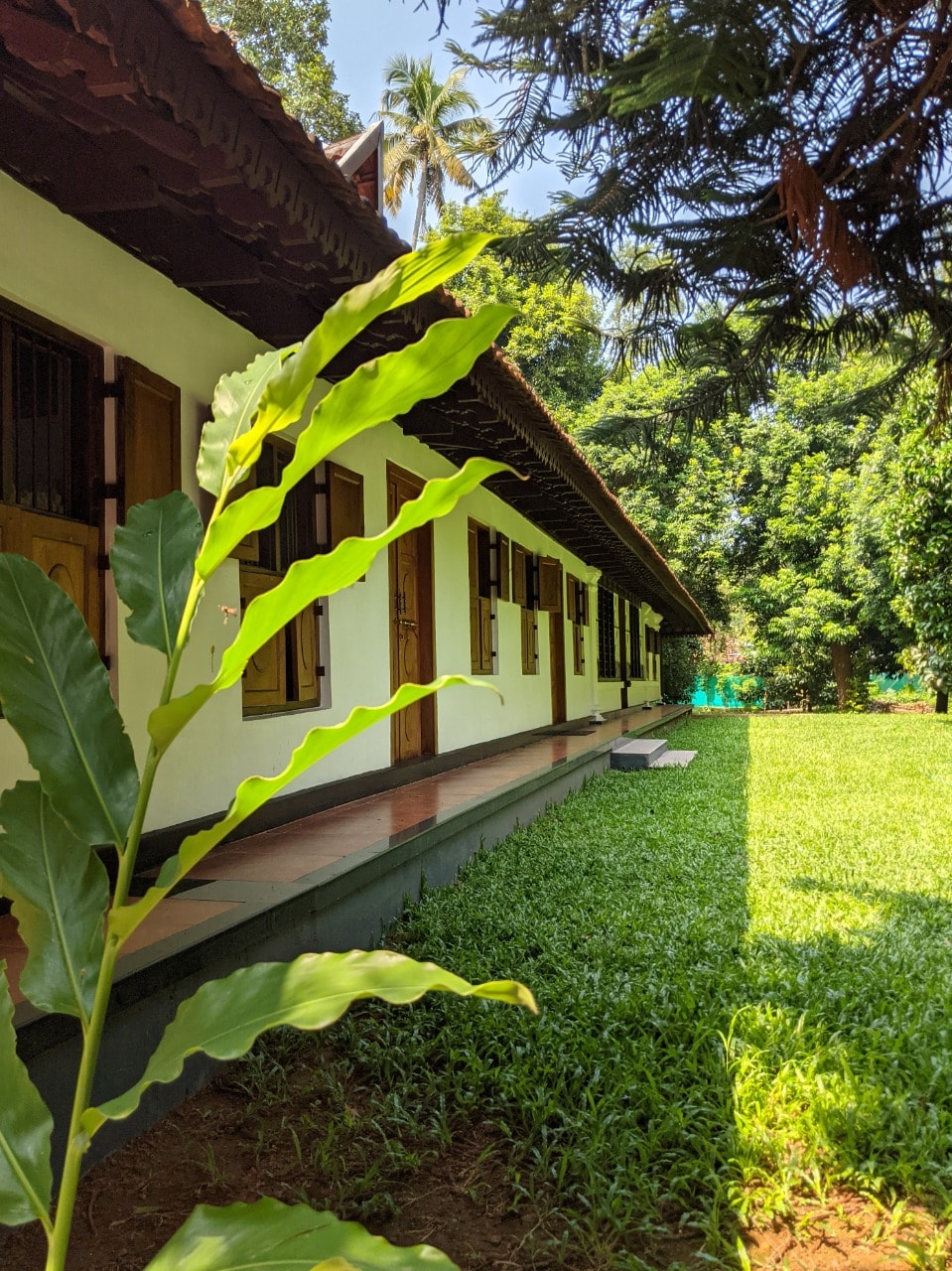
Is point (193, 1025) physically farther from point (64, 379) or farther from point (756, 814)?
point (756, 814)

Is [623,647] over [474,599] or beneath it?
beneath

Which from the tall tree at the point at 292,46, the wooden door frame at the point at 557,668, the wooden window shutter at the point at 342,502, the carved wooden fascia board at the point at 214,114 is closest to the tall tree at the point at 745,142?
the carved wooden fascia board at the point at 214,114

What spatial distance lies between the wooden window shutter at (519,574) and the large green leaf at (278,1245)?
8.98 meters

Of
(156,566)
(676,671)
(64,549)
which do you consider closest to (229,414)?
(156,566)

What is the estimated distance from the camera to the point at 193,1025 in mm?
897

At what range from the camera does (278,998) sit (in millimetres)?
859

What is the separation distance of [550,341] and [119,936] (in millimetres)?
27170

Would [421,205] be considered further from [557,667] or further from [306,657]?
[306,657]

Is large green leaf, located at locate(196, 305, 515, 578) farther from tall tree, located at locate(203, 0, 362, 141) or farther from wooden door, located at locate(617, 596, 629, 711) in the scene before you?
tall tree, located at locate(203, 0, 362, 141)

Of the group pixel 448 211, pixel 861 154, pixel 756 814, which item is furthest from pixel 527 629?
pixel 448 211

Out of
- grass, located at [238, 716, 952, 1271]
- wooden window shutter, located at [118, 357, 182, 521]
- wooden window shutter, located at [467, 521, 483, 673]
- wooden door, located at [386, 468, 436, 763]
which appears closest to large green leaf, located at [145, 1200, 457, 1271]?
grass, located at [238, 716, 952, 1271]

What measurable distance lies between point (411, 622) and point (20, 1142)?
6.10 meters

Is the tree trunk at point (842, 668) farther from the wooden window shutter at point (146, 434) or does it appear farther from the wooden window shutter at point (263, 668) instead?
the wooden window shutter at point (146, 434)

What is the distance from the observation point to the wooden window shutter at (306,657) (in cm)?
497
